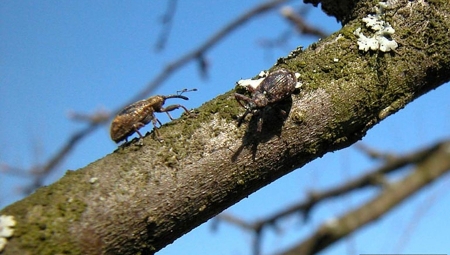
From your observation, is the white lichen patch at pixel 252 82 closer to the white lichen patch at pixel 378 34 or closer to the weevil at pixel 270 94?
the weevil at pixel 270 94

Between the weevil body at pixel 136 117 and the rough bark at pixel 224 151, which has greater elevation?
the weevil body at pixel 136 117

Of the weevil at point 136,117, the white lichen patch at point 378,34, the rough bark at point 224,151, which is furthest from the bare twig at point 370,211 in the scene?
the weevil at point 136,117

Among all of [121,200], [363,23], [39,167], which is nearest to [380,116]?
[363,23]

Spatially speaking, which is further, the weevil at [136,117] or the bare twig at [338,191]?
the bare twig at [338,191]

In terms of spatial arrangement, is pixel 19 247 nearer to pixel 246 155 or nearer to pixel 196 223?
pixel 196 223

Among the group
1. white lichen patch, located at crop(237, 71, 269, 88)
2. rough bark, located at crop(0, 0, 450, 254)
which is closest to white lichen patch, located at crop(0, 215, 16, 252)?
rough bark, located at crop(0, 0, 450, 254)

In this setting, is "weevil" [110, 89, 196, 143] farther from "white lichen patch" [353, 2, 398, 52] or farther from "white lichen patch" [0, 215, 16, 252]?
"white lichen patch" [353, 2, 398, 52]
